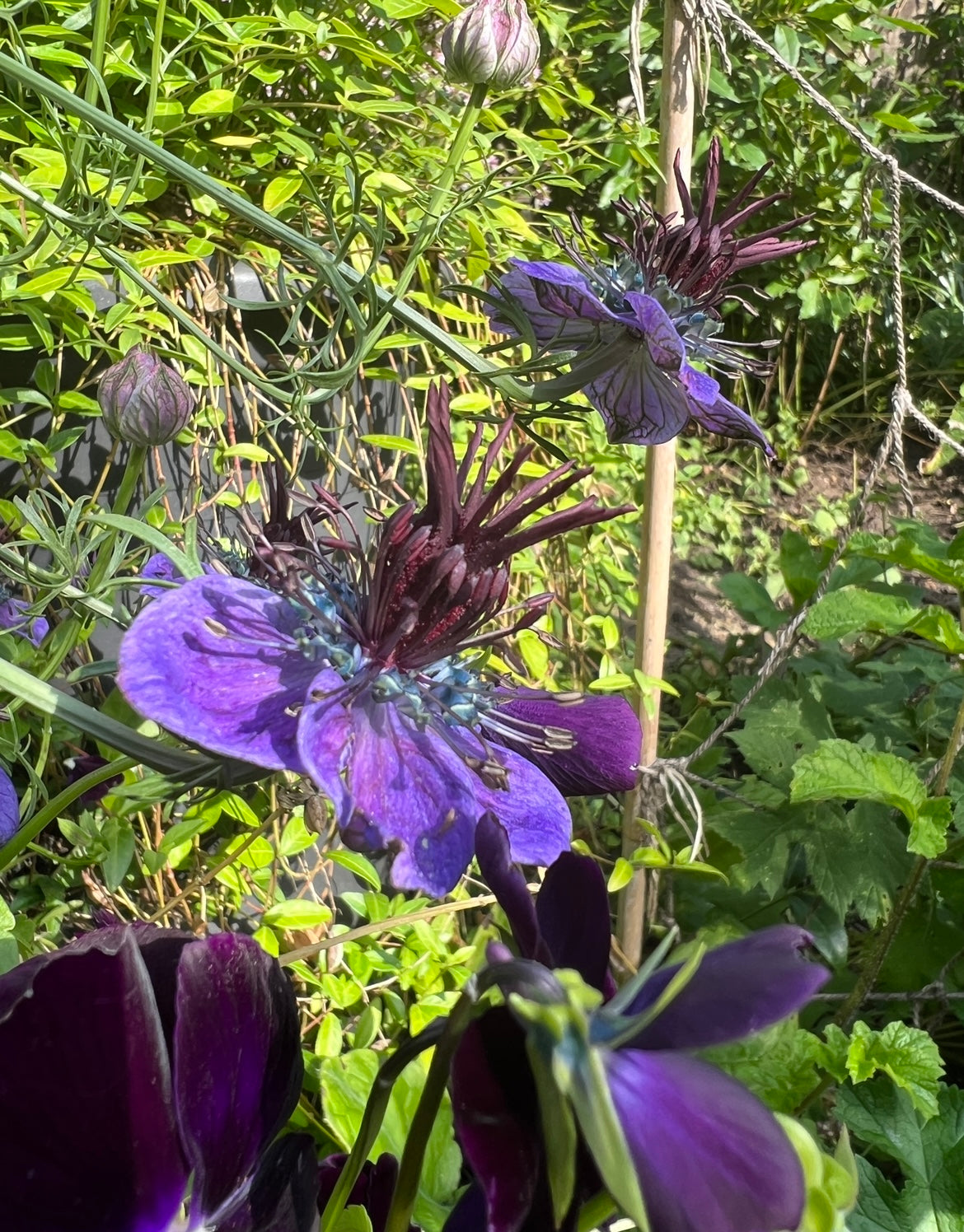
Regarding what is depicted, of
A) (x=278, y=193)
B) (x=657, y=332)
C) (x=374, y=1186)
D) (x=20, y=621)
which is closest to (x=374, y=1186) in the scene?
(x=374, y=1186)

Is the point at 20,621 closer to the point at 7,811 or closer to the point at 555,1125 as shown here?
the point at 7,811

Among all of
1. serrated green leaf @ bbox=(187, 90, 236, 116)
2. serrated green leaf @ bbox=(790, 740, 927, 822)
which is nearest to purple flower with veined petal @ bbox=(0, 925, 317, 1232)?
serrated green leaf @ bbox=(790, 740, 927, 822)

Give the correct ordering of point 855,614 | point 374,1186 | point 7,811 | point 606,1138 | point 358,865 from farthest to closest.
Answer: point 855,614, point 358,865, point 7,811, point 374,1186, point 606,1138

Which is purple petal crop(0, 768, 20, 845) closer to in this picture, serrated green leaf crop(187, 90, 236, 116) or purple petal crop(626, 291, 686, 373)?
purple petal crop(626, 291, 686, 373)

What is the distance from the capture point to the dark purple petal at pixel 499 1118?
186 millimetres

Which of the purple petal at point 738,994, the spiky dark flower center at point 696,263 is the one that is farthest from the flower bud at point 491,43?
the purple petal at point 738,994

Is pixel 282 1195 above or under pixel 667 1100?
under

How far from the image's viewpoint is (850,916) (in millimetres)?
1176

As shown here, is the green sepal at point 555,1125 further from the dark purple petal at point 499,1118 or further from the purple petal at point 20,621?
the purple petal at point 20,621

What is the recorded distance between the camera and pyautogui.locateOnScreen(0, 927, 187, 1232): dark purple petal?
17 cm

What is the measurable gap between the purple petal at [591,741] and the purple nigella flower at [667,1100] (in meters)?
0.13

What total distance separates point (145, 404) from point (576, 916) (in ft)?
1.18

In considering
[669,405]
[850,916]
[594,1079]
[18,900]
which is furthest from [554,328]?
[850,916]

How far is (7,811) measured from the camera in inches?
16.6
